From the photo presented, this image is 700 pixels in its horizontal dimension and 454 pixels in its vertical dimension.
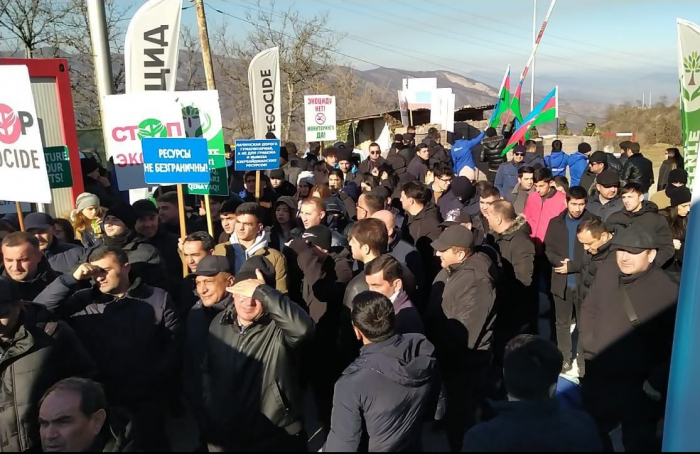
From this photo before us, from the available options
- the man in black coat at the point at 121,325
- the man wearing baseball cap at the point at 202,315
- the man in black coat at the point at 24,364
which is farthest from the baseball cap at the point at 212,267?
the man in black coat at the point at 24,364

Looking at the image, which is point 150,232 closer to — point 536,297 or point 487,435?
point 536,297

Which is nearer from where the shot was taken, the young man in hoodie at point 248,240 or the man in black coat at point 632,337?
the man in black coat at point 632,337

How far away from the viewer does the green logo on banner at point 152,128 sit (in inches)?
252

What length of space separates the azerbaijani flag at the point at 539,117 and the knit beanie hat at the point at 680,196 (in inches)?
193

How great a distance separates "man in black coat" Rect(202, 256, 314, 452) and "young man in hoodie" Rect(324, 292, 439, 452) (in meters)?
0.38

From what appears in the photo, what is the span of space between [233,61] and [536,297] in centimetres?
3565

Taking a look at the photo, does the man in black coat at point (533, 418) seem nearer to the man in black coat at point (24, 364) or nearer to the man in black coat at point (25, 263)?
the man in black coat at point (24, 364)

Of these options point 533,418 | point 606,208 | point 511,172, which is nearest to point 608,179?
point 606,208

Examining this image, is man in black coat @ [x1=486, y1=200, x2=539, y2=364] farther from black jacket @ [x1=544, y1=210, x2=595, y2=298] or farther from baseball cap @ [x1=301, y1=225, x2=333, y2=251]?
baseball cap @ [x1=301, y1=225, x2=333, y2=251]

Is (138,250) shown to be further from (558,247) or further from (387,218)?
(558,247)

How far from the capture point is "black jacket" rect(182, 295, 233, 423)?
11.7 feet

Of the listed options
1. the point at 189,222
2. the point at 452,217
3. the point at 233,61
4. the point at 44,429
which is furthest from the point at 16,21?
the point at 44,429

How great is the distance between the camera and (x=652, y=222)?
5.59 metres

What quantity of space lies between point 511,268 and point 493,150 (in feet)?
24.2
